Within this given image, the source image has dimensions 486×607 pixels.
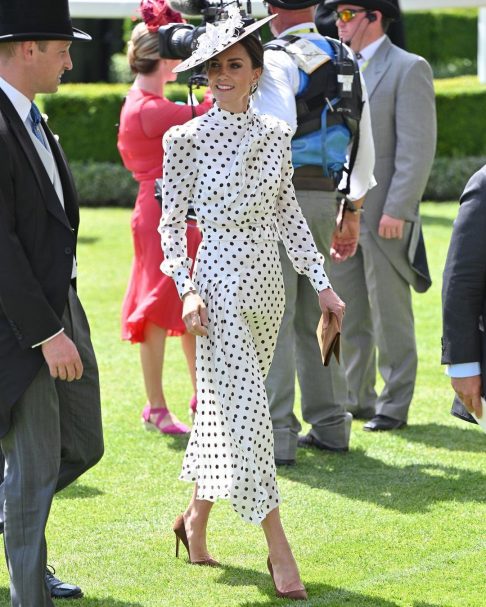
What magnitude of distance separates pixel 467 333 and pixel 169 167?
138cm

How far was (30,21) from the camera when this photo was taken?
3.96 metres

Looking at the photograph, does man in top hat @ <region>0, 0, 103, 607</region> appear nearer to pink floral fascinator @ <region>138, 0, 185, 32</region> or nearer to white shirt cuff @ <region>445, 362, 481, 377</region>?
A: white shirt cuff @ <region>445, 362, 481, 377</region>

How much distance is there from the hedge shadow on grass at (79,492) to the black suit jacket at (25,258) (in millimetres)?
2028

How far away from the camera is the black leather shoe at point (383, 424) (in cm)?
721

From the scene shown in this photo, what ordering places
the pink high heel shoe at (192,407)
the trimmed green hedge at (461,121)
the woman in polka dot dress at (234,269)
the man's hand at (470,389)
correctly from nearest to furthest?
the man's hand at (470,389) → the woman in polka dot dress at (234,269) → the pink high heel shoe at (192,407) → the trimmed green hedge at (461,121)

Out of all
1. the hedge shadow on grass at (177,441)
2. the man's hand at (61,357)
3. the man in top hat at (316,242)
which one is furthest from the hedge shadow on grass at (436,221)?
the man's hand at (61,357)

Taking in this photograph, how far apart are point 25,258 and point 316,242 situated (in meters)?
2.72

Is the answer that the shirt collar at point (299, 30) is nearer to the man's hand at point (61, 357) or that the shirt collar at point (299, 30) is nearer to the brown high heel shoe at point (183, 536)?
the brown high heel shoe at point (183, 536)

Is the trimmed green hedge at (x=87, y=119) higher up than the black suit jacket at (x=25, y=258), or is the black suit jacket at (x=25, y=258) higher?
the black suit jacket at (x=25, y=258)

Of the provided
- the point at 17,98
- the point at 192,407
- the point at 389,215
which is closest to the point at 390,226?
the point at 389,215

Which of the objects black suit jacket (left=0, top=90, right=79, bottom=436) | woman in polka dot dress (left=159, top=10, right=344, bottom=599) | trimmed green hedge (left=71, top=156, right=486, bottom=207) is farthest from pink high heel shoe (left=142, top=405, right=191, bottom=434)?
trimmed green hedge (left=71, top=156, right=486, bottom=207)

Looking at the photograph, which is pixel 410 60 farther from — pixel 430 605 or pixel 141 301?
pixel 430 605

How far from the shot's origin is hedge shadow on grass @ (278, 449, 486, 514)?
19.3 feet

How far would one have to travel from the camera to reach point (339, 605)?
4520mm
